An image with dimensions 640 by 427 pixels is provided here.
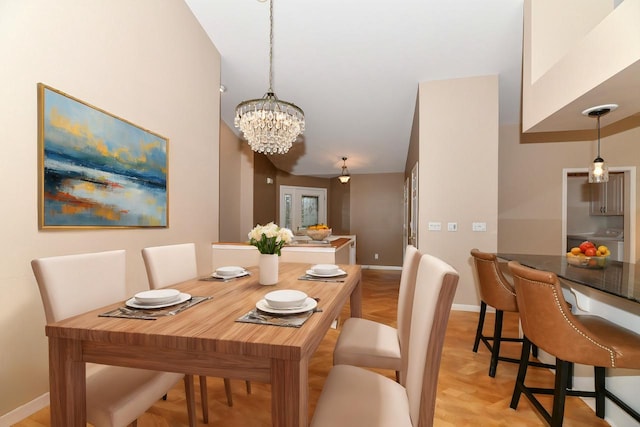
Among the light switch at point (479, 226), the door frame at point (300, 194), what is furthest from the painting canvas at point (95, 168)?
the door frame at point (300, 194)

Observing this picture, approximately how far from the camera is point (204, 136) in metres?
3.92

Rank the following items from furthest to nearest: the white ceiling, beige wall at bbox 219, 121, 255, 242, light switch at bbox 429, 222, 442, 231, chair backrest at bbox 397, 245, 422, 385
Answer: beige wall at bbox 219, 121, 255, 242 < light switch at bbox 429, 222, 442, 231 < the white ceiling < chair backrest at bbox 397, 245, 422, 385

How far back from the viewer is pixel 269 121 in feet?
9.46

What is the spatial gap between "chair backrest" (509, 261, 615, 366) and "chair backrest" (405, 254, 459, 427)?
79 cm

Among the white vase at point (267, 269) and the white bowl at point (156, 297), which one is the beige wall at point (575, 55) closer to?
the white vase at point (267, 269)

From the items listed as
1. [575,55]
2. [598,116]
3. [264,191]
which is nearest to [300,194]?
[264,191]

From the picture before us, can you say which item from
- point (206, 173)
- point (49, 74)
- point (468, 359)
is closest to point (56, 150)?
point (49, 74)

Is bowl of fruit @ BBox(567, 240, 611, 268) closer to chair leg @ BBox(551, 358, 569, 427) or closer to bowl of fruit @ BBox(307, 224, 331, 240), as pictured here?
chair leg @ BBox(551, 358, 569, 427)

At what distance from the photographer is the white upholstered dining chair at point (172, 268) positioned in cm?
179

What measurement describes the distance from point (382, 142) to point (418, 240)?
7.91 ft

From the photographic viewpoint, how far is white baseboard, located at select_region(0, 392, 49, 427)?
6.00 ft

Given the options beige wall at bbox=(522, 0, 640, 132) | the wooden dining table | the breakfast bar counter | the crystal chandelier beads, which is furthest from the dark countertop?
the crystal chandelier beads

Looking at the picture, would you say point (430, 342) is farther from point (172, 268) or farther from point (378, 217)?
point (378, 217)

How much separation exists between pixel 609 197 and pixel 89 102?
704 cm
